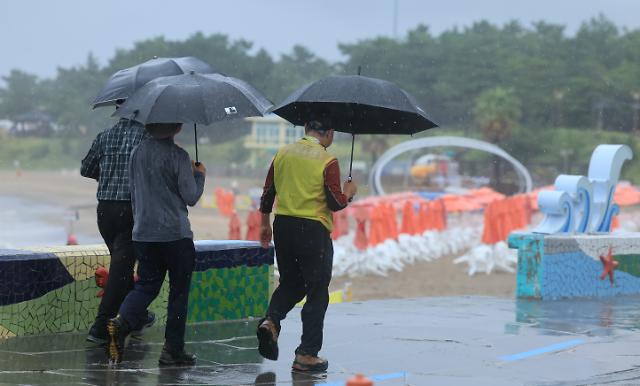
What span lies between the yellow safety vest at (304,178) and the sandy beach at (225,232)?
17.7 meters

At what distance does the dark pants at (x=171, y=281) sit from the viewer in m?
7.25

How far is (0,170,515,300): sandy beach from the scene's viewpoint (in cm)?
3033

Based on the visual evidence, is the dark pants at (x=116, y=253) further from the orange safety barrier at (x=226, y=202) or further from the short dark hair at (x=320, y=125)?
the orange safety barrier at (x=226, y=202)

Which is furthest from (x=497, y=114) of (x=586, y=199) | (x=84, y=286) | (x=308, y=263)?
(x=308, y=263)

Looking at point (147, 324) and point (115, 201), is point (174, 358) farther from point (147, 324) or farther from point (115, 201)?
point (147, 324)

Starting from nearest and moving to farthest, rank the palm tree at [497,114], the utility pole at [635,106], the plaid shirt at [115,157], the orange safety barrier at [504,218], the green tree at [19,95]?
the plaid shirt at [115,157] → the orange safety barrier at [504,218] → the utility pole at [635,106] → the palm tree at [497,114] → the green tree at [19,95]

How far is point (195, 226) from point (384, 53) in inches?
1485

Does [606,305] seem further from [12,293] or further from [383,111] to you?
[12,293]

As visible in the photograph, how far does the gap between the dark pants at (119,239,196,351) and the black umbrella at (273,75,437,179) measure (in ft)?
3.89

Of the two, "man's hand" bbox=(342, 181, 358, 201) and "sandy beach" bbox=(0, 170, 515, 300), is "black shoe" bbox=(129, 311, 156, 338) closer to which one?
"man's hand" bbox=(342, 181, 358, 201)

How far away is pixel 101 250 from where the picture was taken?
8.80m

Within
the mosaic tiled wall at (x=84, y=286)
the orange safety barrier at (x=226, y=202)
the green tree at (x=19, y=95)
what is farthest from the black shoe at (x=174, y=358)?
the green tree at (x=19, y=95)

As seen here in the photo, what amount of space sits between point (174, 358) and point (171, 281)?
1.58 feet

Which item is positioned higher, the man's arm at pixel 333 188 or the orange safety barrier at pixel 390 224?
the man's arm at pixel 333 188
